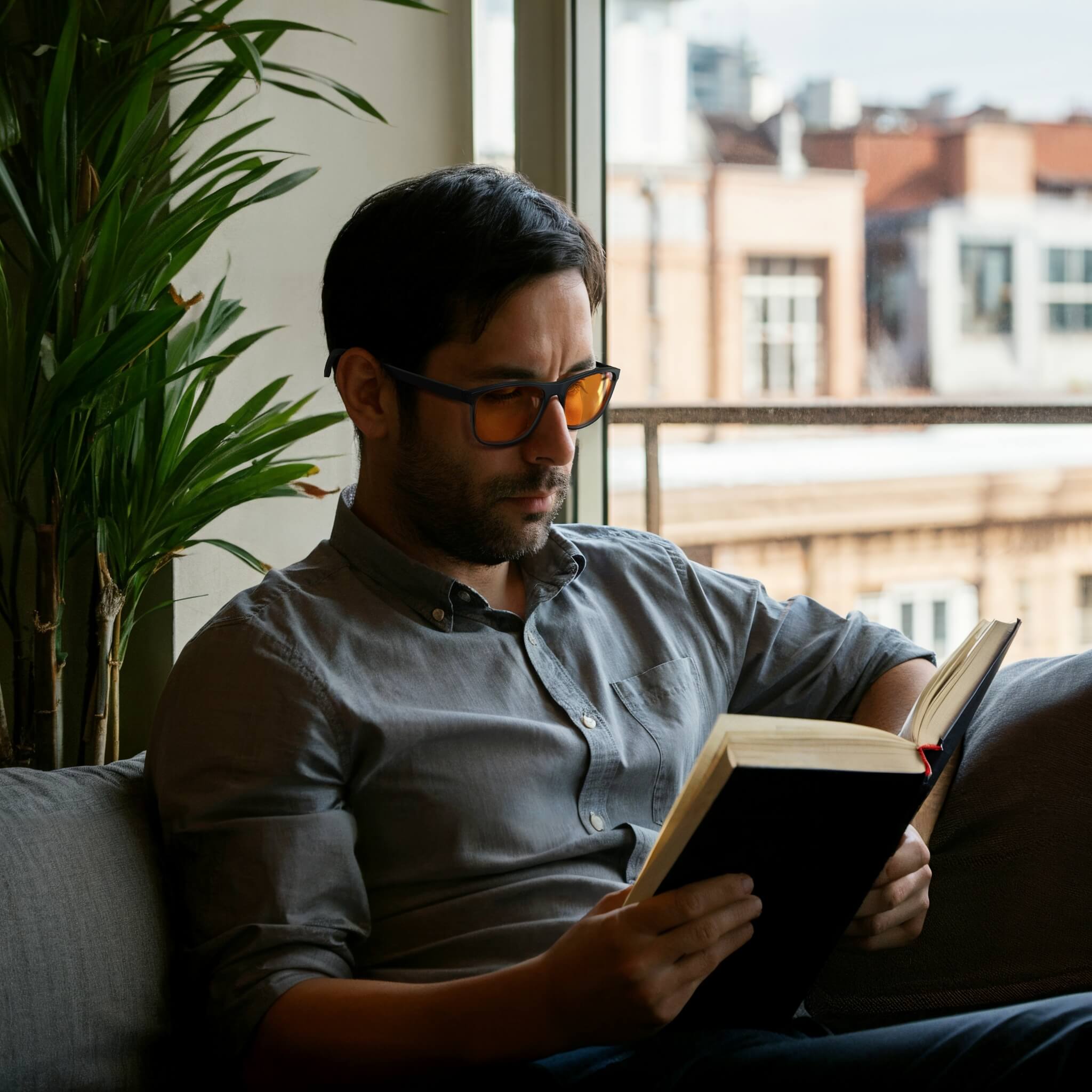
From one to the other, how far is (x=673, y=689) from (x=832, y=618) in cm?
25

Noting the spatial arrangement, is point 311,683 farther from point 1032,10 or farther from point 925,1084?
point 1032,10

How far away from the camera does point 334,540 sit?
1.32m

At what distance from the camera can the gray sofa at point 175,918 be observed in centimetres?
105

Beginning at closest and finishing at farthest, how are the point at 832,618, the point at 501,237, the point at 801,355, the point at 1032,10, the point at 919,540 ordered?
the point at 501,237 < the point at 832,618 < the point at 1032,10 < the point at 801,355 < the point at 919,540

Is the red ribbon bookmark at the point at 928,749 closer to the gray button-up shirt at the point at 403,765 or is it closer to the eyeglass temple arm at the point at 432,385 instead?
the gray button-up shirt at the point at 403,765

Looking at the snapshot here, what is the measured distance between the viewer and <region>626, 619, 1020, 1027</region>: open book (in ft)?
2.62

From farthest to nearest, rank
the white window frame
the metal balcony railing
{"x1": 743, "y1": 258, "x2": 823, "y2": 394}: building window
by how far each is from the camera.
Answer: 1. {"x1": 743, "y1": 258, "x2": 823, "y2": 394}: building window
2. the metal balcony railing
3. the white window frame

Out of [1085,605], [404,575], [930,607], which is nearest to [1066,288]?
[1085,605]

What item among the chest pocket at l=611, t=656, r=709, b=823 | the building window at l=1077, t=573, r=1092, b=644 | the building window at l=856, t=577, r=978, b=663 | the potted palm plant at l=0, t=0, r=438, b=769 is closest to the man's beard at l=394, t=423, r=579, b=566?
the chest pocket at l=611, t=656, r=709, b=823

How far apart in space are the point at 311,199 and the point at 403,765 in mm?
1311

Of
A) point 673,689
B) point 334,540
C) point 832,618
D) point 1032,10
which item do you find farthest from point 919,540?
point 334,540

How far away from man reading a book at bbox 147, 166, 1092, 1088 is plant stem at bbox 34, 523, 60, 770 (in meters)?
0.53

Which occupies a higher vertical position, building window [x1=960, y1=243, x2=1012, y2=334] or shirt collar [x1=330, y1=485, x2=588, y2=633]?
building window [x1=960, y1=243, x2=1012, y2=334]

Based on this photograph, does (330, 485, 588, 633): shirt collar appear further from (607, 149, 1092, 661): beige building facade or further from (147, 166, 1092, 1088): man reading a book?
(607, 149, 1092, 661): beige building facade
